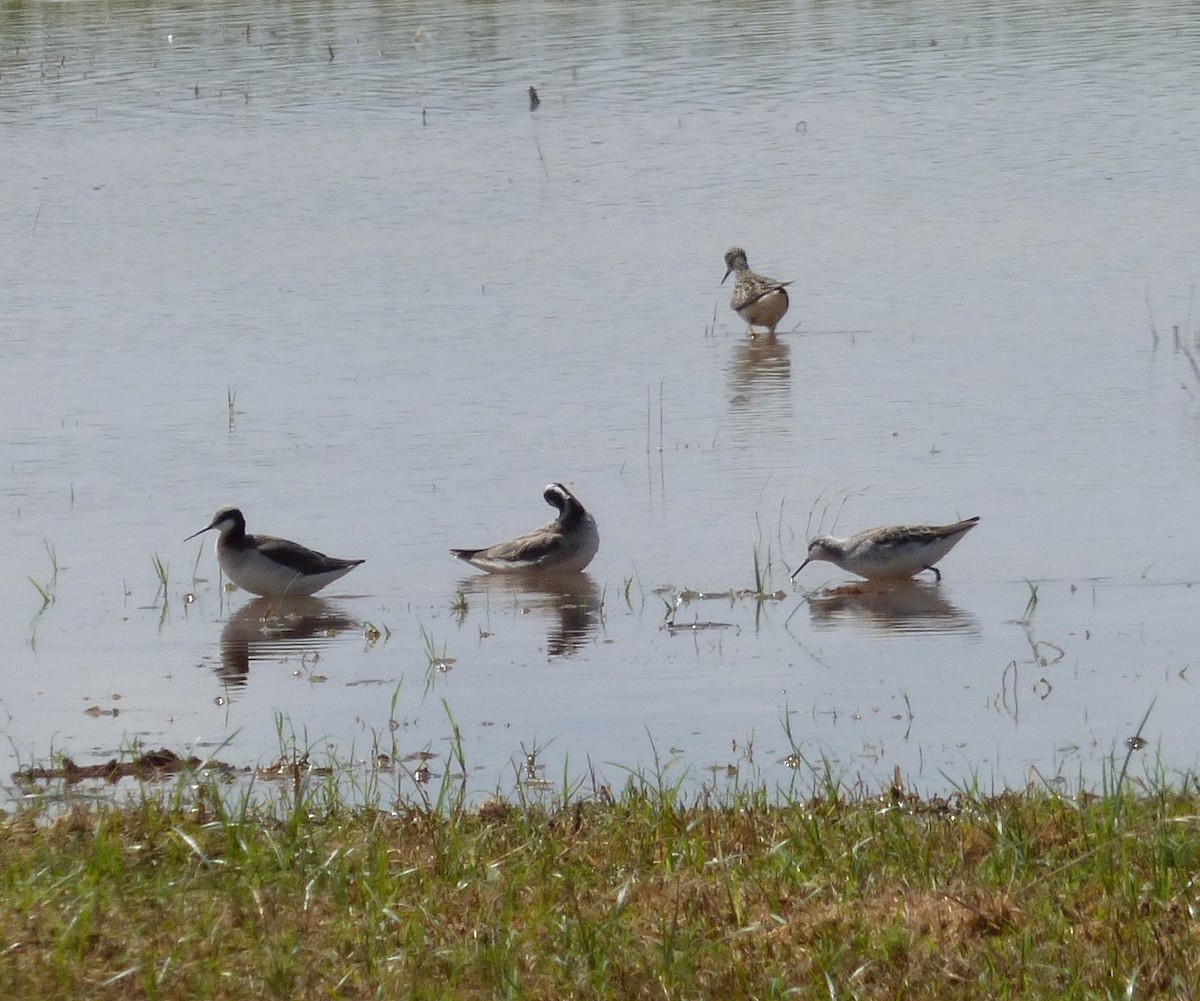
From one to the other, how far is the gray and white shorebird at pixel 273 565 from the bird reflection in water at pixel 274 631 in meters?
0.10

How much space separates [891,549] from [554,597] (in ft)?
5.39

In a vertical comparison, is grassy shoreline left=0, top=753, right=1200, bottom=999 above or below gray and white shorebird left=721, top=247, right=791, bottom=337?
below

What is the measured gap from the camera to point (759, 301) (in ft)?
56.0

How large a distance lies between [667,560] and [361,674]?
7.66ft

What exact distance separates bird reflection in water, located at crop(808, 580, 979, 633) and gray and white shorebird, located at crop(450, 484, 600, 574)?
1.18m

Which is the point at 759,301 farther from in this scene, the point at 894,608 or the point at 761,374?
the point at 894,608

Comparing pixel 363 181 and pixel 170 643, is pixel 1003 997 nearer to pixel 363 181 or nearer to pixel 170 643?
pixel 170 643

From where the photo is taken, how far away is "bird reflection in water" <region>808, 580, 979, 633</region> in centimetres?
957

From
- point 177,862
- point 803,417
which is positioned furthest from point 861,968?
point 803,417

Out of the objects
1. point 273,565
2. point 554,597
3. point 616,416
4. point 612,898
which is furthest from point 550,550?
point 612,898

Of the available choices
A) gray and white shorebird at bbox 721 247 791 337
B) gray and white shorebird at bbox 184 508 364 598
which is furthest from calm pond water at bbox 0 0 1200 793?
gray and white shorebird at bbox 721 247 791 337

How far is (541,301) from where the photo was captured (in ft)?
58.9

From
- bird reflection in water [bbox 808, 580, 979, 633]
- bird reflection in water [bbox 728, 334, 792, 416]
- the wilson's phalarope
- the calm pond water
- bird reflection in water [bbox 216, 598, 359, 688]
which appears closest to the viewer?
the calm pond water

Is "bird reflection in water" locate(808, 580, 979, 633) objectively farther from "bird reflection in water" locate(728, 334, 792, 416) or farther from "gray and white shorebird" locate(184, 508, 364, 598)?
"bird reflection in water" locate(728, 334, 792, 416)
